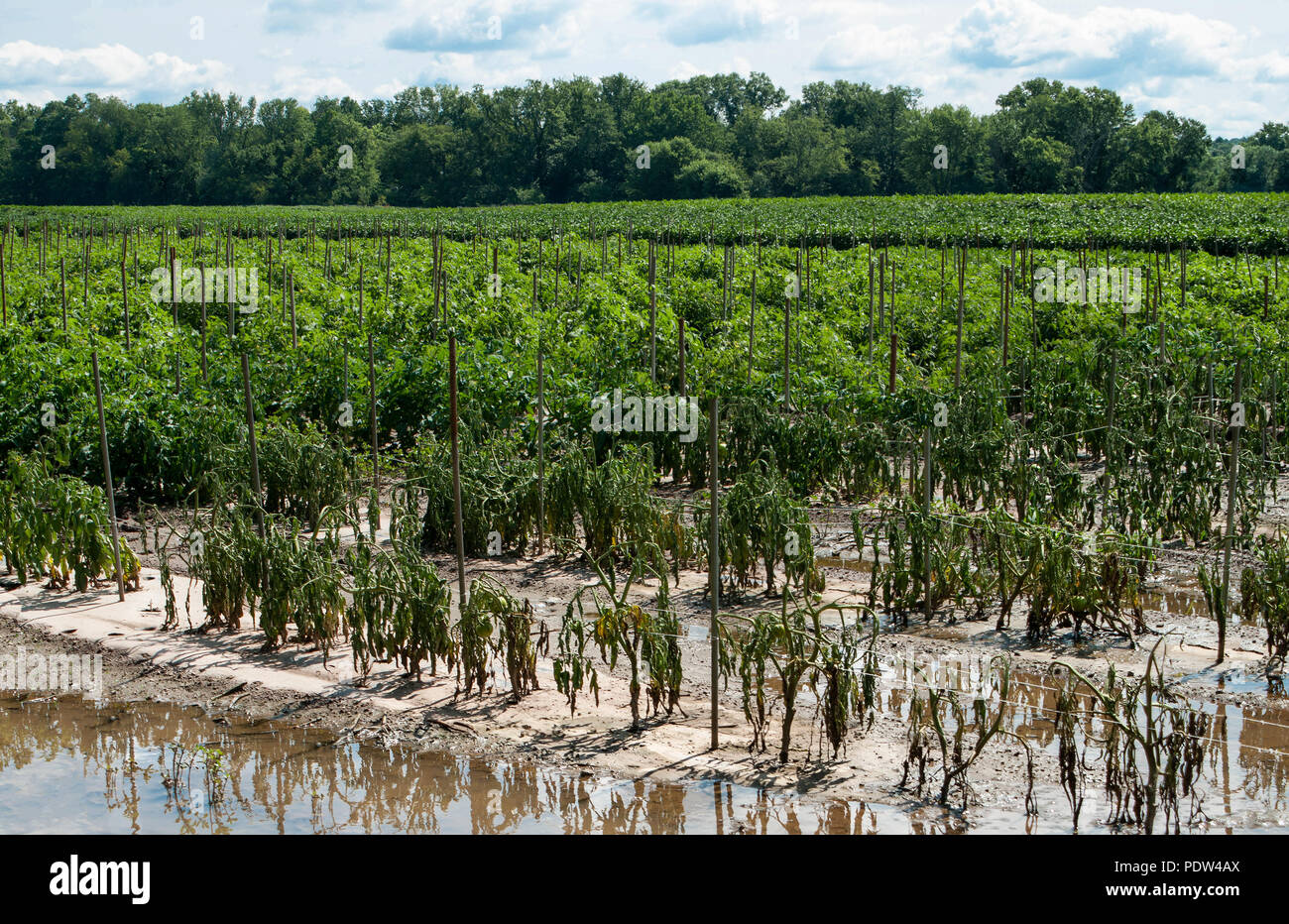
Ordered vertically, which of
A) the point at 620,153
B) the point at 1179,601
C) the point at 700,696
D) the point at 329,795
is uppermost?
the point at 620,153

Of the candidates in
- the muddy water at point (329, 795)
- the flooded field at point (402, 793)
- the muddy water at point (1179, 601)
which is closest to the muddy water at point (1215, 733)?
the flooded field at point (402, 793)

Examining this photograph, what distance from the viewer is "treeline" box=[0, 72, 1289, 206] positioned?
65.1 meters

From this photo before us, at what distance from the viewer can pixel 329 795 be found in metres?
5.87

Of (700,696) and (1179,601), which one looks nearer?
(700,696)

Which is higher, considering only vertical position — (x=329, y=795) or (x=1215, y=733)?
(x=1215, y=733)

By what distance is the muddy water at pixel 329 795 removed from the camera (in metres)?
5.45

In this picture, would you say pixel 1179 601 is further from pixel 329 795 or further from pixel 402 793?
pixel 329 795

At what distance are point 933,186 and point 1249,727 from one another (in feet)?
221

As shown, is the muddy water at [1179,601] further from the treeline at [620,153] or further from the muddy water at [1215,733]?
the treeline at [620,153]

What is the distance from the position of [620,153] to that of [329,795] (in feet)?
247

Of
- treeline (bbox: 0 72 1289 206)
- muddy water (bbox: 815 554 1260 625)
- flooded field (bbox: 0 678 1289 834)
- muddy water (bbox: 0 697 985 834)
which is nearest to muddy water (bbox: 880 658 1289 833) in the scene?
flooded field (bbox: 0 678 1289 834)

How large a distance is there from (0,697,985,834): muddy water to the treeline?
5577cm

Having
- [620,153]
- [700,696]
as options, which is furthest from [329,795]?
[620,153]

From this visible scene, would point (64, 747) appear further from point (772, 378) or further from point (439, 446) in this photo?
point (772, 378)
